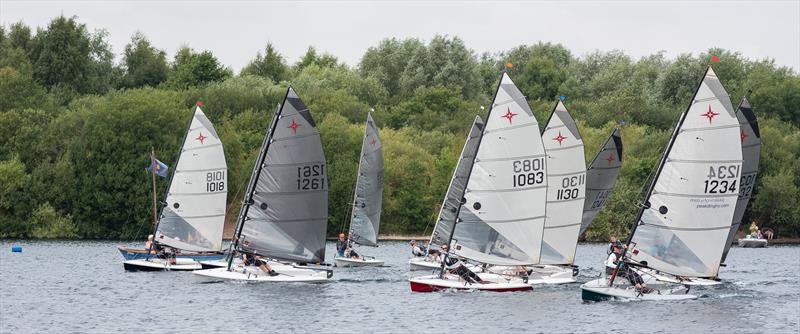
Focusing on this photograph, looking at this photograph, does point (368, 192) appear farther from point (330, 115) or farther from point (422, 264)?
point (330, 115)

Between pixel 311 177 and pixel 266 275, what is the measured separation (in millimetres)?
4495

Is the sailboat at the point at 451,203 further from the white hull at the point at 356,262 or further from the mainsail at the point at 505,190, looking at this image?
the mainsail at the point at 505,190

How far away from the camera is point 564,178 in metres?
62.6

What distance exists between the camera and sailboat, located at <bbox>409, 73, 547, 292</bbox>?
51938mm

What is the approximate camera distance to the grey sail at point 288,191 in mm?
55188

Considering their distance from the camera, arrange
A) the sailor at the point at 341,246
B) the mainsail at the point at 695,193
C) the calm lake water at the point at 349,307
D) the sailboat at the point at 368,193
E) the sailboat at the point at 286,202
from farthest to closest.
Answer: the sailboat at the point at 368,193 < the sailor at the point at 341,246 < the sailboat at the point at 286,202 < the mainsail at the point at 695,193 < the calm lake water at the point at 349,307

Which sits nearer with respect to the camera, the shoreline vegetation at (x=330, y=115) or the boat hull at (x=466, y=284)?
the boat hull at (x=466, y=284)

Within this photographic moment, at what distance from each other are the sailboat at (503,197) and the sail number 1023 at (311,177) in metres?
6.20

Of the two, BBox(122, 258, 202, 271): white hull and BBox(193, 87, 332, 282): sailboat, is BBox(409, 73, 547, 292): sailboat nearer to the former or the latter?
BBox(193, 87, 332, 282): sailboat

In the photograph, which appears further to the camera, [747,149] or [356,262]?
[356,262]

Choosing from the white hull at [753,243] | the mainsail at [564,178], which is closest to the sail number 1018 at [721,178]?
the mainsail at [564,178]

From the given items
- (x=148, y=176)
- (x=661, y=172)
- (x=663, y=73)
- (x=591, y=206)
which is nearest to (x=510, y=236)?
(x=661, y=172)

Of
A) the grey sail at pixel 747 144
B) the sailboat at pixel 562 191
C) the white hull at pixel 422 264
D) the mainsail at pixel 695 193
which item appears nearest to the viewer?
the mainsail at pixel 695 193

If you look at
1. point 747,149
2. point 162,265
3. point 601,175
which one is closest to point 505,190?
point 747,149
